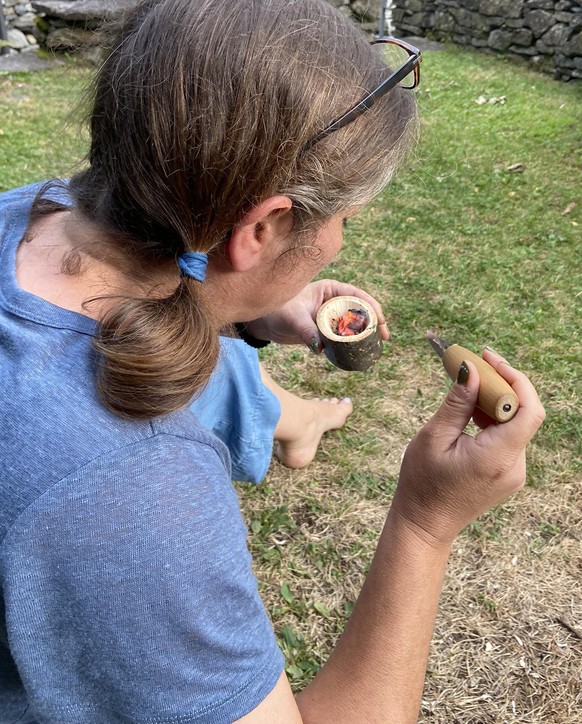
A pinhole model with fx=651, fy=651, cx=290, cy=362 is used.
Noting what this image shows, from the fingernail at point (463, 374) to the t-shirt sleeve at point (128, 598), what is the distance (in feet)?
1.91

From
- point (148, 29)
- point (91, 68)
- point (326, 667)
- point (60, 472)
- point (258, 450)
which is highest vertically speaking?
point (148, 29)

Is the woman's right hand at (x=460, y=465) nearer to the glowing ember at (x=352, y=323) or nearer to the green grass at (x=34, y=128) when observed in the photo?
the glowing ember at (x=352, y=323)

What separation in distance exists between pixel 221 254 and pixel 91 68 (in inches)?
20.7

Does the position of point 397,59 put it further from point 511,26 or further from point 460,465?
point 511,26

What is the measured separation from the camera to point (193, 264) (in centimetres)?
105

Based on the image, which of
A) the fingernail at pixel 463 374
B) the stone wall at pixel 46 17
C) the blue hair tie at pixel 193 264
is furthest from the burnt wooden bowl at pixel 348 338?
the stone wall at pixel 46 17

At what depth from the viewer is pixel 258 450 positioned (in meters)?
1.90

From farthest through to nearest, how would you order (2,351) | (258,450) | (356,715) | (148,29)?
(258,450), (356,715), (148,29), (2,351)

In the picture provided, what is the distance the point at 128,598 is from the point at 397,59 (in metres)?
1.00

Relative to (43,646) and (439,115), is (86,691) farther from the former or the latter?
(439,115)

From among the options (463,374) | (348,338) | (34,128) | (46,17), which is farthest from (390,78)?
(46,17)

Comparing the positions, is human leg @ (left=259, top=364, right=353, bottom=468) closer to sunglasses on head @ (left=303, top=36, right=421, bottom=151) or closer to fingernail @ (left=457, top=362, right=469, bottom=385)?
fingernail @ (left=457, top=362, right=469, bottom=385)

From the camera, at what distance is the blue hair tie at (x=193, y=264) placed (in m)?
1.05

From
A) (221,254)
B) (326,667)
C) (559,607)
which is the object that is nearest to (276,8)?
(221,254)
